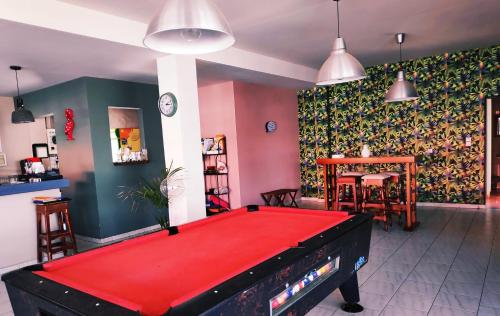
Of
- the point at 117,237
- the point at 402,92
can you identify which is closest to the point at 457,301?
the point at 402,92

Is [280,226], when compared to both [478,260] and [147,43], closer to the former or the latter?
[147,43]

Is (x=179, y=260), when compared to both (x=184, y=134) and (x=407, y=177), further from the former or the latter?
(x=407, y=177)

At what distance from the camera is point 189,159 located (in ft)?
14.6

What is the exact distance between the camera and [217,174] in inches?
260

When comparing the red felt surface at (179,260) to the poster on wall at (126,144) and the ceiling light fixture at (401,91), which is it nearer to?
the ceiling light fixture at (401,91)

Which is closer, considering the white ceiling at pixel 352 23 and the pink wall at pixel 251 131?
the white ceiling at pixel 352 23

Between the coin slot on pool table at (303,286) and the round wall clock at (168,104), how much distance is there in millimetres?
2888

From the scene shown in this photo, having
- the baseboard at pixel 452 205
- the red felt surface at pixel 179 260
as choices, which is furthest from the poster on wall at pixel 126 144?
the baseboard at pixel 452 205

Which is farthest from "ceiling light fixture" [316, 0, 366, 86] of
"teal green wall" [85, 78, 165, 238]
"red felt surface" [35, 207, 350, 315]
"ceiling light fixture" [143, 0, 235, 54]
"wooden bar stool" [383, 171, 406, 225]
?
"teal green wall" [85, 78, 165, 238]

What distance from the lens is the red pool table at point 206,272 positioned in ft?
4.58

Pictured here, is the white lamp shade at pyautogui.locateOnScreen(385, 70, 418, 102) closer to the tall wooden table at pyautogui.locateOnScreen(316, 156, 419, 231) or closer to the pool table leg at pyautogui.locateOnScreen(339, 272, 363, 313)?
the tall wooden table at pyautogui.locateOnScreen(316, 156, 419, 231)

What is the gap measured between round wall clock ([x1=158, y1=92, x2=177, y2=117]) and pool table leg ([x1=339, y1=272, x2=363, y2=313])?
2.80 m

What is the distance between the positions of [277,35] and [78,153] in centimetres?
366

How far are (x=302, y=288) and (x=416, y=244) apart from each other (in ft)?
10.2
